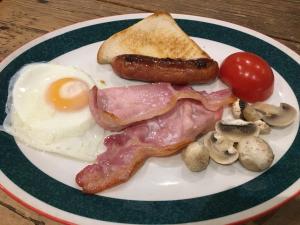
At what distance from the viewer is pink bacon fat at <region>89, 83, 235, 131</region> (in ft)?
5.09

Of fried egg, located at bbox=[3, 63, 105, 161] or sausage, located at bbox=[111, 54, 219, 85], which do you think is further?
sausage, located at bbox=[111, 54, 219, 85]

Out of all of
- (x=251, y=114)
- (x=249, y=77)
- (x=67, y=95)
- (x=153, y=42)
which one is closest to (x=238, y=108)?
(x=251, y=114)

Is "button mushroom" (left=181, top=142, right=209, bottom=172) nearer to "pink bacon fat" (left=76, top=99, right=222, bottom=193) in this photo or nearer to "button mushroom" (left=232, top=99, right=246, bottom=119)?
"pink bacon fat" (left=76, top=99, right=222, bottom=193)

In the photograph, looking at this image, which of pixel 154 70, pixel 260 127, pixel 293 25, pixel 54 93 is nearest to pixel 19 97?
pixel 54 93

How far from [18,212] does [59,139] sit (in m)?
0.30

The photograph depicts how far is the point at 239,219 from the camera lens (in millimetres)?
1286

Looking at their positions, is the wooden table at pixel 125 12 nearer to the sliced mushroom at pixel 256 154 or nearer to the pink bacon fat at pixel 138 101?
the pink bacon fat at pixel 138 101

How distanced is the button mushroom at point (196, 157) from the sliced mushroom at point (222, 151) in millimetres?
32

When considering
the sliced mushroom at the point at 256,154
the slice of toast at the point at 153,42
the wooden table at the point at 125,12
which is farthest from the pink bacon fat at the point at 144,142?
the wooden table at the point at 125,12

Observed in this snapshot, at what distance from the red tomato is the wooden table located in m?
0.45

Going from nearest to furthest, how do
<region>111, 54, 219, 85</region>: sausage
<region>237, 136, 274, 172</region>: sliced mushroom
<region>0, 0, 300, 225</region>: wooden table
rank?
<region>237, 136, 274, 172</region>: sliced mushroom → <region>111, 54, 219, 85</region>: sausage → <region>0, 0, 300, 225</region>: wooden table

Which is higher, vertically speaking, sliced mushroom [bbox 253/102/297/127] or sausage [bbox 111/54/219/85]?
sausage [bbox 111/54/219/85]

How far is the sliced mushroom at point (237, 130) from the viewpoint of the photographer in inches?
58.0

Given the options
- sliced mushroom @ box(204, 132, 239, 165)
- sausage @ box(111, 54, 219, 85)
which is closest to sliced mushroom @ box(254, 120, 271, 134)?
sliced mushroom @ box(204, 132, 239, 165)
